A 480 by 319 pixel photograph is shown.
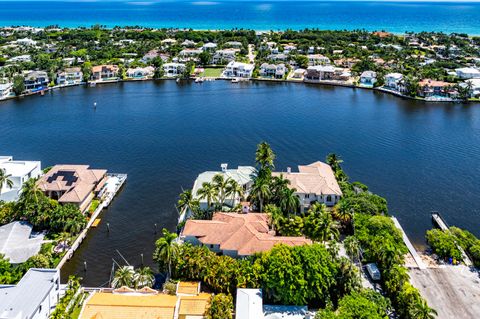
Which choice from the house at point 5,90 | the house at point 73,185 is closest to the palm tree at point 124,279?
the house at point 73,185

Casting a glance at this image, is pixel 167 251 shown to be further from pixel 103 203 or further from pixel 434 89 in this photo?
pixel 434 89

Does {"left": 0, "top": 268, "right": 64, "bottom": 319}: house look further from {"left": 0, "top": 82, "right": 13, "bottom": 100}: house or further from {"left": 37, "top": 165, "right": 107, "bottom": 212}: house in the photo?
{"left": 0, "top": 82, "right": 13, "bottom": 100}: house

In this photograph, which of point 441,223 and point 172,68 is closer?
point 441,223

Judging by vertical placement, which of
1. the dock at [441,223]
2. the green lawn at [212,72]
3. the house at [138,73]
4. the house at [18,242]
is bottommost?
the house at [18,242]

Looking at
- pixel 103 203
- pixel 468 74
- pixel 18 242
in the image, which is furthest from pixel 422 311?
pixel 468 74

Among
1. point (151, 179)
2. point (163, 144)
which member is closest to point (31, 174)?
point (151, 179)

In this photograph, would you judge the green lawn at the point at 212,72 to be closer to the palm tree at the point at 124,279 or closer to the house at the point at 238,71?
the house at the point at 238,71

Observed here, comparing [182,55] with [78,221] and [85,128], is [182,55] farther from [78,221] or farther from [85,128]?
[78,221]
